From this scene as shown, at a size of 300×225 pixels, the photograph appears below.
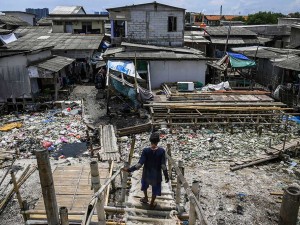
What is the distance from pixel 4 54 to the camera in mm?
17109

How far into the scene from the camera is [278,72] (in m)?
19.7

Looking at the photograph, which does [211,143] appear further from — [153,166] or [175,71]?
[175,71]

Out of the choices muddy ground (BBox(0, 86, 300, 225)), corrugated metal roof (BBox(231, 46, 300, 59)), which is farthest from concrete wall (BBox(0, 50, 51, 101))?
corrugated metal roof (BBox(231, 46, 300, 59))

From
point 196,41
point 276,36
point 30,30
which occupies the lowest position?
point 196,41

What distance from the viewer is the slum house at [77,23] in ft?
95.4

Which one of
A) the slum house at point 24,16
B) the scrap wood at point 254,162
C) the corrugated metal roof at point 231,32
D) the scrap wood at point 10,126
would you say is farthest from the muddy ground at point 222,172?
the slum house at point 24,16

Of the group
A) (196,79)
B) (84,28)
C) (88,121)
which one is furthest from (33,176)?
(84,28)

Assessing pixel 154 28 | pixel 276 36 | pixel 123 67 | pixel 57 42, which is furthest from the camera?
pixel 276 36

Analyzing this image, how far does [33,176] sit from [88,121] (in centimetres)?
505

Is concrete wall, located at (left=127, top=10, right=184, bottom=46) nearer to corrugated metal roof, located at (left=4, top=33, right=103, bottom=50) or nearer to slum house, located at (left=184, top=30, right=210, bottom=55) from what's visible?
corrugated metal roof, located at (left=4, top=33, right=103, bottom=50)

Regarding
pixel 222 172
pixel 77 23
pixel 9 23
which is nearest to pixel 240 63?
pixel 222 172

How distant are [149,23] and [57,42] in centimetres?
871

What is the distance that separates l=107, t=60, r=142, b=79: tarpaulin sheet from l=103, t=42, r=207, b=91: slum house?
0.85 m

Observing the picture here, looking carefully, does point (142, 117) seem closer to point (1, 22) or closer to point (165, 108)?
point (165, 108)
